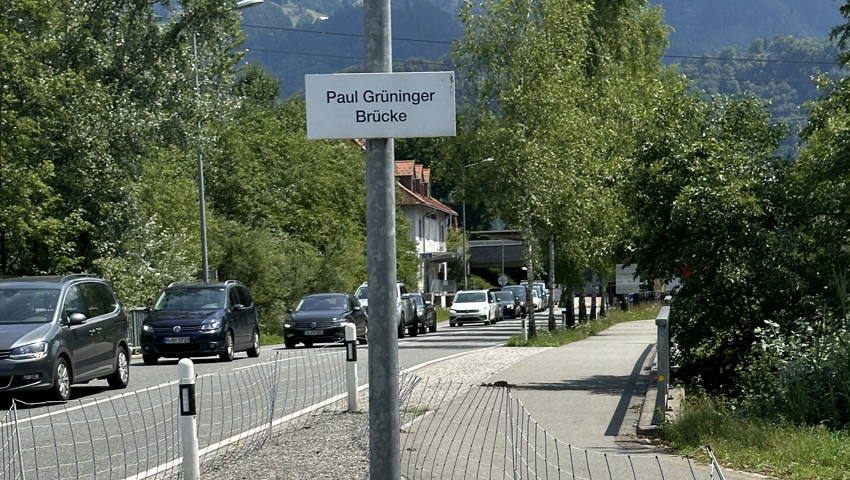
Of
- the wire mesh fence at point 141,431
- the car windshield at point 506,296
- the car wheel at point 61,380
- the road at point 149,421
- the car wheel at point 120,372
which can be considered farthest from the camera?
the car windshield at point 506,296

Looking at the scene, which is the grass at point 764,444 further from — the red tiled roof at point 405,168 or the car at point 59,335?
the red tiled roof at point 405,168

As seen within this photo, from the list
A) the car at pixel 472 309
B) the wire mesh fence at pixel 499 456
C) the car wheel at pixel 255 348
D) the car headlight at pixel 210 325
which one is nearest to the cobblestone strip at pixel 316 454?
the wire mesh fence at pixel 499 456

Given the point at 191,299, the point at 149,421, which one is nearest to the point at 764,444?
the point at 149,421

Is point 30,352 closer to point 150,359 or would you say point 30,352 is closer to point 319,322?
point 150,359

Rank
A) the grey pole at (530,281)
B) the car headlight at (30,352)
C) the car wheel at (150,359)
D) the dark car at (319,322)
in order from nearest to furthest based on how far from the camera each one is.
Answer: the car headlight at (30,352), the car wheel at (150,359), the dark car at (319,322), the grey pole at (530,281)

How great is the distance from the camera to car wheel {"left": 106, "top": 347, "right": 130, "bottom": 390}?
18.4 metres

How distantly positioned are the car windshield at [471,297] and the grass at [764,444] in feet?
158

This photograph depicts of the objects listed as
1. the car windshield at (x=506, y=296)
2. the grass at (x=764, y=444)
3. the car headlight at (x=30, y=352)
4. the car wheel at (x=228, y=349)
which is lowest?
the grass at (x=764, y=444)

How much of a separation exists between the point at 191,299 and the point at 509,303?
46.1 m

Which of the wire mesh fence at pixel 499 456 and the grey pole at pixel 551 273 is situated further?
the grey pole at pixel 551 273

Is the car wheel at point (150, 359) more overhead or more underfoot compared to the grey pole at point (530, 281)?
more underfoot

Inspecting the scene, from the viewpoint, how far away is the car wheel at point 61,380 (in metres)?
16.0

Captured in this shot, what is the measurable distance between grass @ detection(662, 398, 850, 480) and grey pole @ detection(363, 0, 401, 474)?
4590 mm

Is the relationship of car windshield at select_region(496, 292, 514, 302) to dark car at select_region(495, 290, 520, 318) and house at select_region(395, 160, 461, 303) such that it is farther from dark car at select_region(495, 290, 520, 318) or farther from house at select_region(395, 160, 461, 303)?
house at select_region(395, 160, 461, 303)
